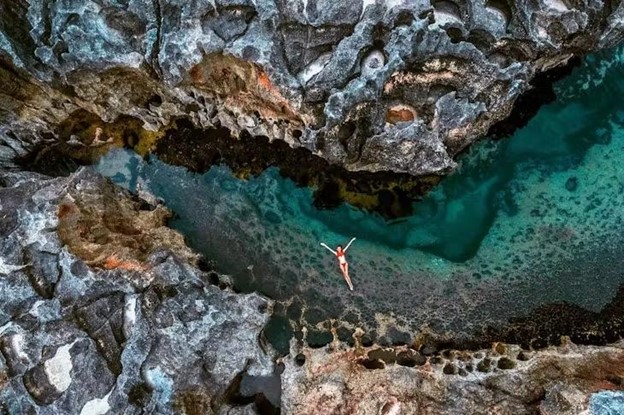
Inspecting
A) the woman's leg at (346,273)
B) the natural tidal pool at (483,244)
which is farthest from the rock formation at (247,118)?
the woman's leg at (346,273)

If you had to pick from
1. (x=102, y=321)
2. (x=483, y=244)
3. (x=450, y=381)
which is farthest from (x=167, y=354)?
(x=483, y=244)

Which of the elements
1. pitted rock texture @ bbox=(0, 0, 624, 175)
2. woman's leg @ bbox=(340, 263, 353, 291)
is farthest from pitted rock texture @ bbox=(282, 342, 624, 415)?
pitted rock texture @ bbox=(0, 0, 624, 175)

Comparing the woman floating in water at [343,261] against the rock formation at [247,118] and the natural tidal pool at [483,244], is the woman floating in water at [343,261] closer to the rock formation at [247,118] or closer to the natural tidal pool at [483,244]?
the natural tidal pool at [483,244]

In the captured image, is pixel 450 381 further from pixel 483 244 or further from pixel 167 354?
pixel 167 354

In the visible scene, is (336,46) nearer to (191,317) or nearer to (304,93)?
(304,93)

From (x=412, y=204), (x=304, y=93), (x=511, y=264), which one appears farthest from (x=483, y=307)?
(x=304, y=93)

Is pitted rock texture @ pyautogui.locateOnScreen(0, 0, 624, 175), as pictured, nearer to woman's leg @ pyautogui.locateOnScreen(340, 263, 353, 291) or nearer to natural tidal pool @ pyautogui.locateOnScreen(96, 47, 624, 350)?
natural tidal pool @ pyautogui.locateOnScreen(96, 47, 624, 350)
